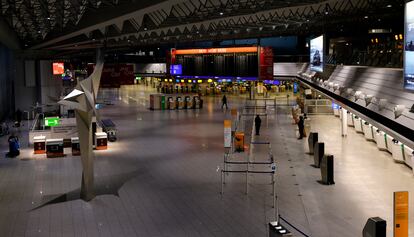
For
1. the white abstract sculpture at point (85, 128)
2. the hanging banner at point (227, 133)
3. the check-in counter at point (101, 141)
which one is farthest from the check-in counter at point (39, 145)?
the hanging banner at point (227, 133)

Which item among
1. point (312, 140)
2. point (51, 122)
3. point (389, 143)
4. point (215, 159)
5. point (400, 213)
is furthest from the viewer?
point (51, 122)

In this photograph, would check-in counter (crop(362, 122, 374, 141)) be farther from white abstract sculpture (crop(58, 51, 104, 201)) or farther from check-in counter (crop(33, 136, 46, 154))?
check-in counter (crop(33, 136, 46, 154))

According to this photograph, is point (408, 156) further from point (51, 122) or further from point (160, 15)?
point (51, 122)

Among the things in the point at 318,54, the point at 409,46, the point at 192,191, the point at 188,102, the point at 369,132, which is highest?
the point at 318,54

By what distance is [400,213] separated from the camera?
1016 centimetres

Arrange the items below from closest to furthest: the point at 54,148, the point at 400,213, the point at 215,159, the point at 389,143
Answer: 1. the point at 400,213
2. the point at 215,159
3. the point at 389,143
4. the point at 54,148

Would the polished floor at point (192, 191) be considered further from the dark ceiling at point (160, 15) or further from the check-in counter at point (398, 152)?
the dark ceiling at point (160, 15)

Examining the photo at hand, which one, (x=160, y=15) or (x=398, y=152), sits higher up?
(x=160, y=15)

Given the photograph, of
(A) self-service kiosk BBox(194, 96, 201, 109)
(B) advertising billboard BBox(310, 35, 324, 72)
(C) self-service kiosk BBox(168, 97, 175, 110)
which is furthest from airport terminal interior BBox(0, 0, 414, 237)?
(A) self-service kiosk BBox(194, 96, 201, 109)

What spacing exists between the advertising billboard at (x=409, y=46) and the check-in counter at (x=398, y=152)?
276 inches

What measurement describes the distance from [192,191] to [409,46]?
7.93 m

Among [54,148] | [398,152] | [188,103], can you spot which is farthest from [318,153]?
[188,103]

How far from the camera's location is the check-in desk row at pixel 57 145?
925 inches

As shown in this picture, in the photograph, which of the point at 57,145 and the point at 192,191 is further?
the point at 57,145
